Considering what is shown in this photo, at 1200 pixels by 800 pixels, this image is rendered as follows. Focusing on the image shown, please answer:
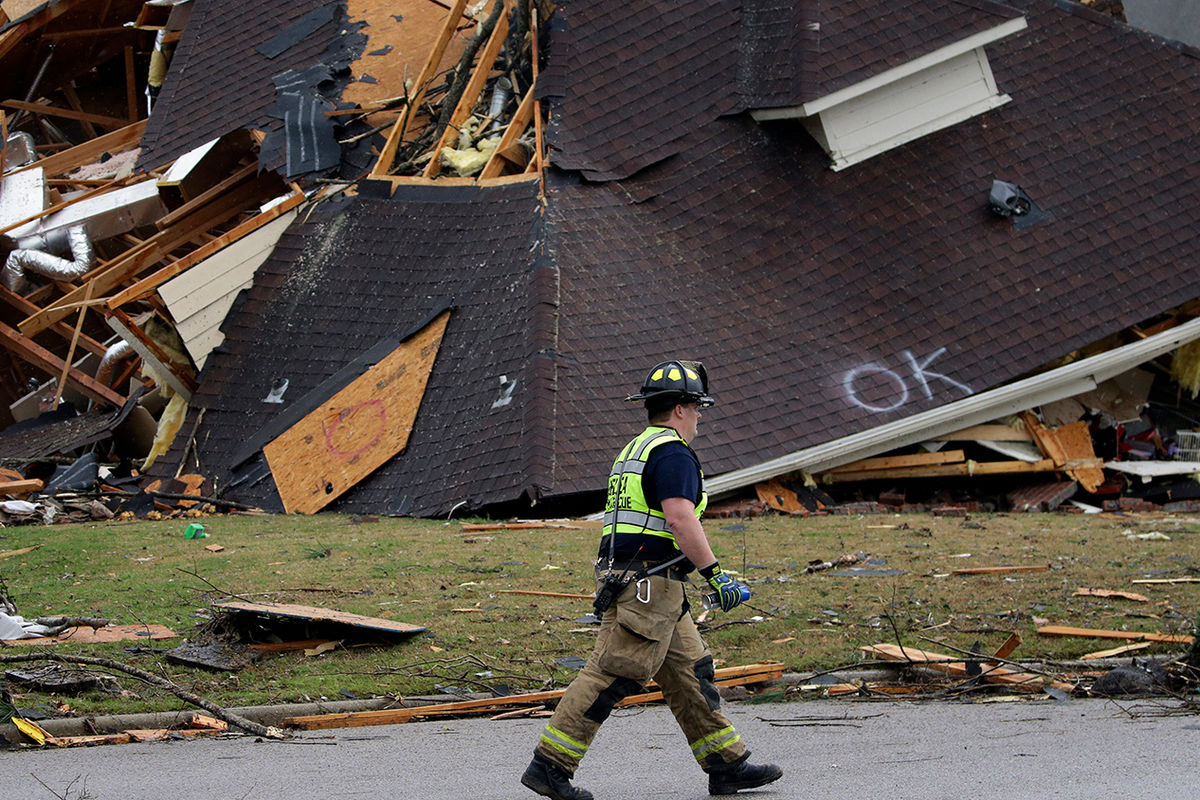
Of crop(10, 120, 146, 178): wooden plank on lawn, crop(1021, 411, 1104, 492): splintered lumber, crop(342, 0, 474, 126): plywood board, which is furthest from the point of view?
crop(10, 120, 146, 178): wooden plank on lawn

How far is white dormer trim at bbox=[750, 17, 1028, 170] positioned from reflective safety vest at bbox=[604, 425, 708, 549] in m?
10.2

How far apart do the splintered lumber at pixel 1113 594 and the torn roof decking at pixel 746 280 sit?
15.3 feet

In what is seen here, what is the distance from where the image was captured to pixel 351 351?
14.7m

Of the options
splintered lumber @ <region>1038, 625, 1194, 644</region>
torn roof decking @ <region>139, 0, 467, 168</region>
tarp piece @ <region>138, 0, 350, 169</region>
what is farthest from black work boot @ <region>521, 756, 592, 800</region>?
tarp piece @ <region>138, 0, 350, 169</region>

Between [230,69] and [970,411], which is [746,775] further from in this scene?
[230,69]

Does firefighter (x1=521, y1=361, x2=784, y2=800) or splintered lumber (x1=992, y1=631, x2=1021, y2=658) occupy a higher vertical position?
firefighter (x1=521, y1=361, x2=784, y2=800)

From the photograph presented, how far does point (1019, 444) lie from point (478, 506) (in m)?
5.64

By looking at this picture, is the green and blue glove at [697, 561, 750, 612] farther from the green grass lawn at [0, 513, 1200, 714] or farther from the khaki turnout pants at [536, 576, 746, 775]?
the green grass lawn at [0, 513, 1200, 714]

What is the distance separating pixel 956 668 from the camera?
7270 millimetres

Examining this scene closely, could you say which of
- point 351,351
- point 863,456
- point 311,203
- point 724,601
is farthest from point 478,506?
point 724,601

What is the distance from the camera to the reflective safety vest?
5.29 meters

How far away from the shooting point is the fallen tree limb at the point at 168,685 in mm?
6320

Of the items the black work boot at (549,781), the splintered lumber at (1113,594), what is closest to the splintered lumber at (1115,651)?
the splintered lumber at (1113,594)

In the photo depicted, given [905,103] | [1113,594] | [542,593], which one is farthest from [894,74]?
[542,593]
